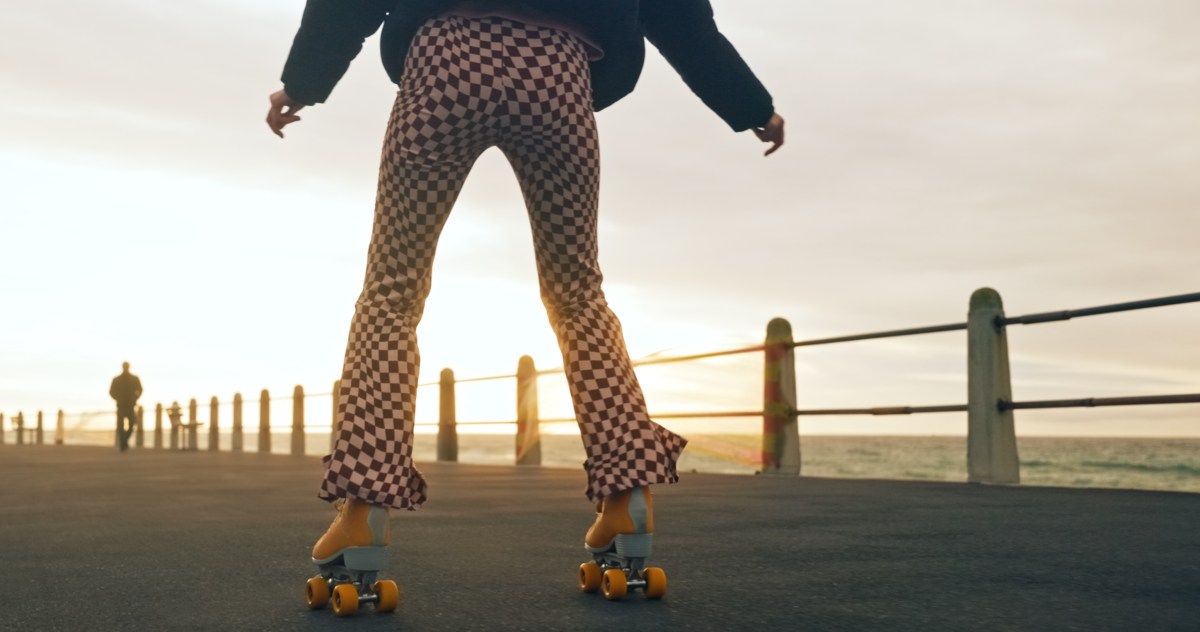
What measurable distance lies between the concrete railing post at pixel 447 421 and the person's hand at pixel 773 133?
430 inches

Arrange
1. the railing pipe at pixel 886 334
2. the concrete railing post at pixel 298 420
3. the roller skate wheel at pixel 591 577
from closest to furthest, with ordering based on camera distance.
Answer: the roller skate wheel at pixel 591 577 → the railing pipe at pixel 886 334 → the concrete railing post at pixel 298 420

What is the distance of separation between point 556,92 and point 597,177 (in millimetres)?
209

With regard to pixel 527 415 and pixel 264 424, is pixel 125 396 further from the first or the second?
pixel 527 415

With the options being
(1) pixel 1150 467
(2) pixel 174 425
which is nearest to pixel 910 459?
(1) pixel 1150 467

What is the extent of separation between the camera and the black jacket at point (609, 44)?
88.7 inches

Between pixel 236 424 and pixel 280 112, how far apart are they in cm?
2046

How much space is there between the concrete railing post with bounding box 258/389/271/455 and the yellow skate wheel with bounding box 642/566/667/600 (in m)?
19.0

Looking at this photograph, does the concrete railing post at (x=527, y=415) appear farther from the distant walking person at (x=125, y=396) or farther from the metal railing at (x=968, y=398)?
the distant walking person at (x=125, y=396)

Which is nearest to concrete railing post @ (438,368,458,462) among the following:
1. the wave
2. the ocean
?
the ocean

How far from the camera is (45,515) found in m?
5.25

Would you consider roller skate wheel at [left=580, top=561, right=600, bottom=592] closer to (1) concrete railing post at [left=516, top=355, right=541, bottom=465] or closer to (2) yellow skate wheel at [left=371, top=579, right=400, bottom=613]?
(2) yellow skate wheel at [left=371, top=579, right=400, bottom=613]

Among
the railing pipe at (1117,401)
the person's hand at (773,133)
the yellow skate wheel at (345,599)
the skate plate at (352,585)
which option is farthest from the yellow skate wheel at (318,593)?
the railing pipe at (1117,401)

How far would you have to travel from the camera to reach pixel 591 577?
238 centimetres

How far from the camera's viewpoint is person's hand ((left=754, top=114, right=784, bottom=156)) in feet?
8.79
